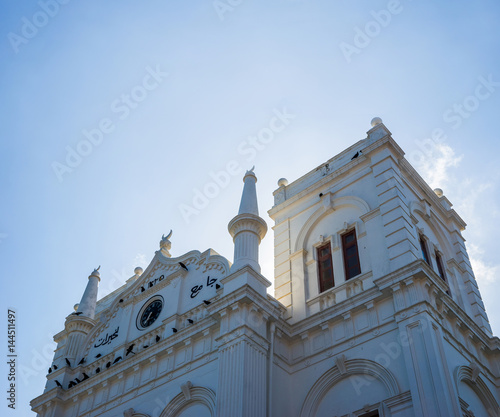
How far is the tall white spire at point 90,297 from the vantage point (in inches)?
1048

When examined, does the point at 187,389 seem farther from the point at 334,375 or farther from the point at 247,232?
the point at 247,232

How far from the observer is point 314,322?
19.1 metres

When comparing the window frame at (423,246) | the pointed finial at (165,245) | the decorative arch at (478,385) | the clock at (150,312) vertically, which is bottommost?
the decorative arch at (478,385)

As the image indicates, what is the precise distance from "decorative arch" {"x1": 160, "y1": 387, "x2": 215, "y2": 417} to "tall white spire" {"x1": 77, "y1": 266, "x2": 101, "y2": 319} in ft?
28.7

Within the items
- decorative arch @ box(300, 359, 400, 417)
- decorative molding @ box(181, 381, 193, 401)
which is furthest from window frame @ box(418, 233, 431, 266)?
decorative molding @ box(181, 381, 193, 401)

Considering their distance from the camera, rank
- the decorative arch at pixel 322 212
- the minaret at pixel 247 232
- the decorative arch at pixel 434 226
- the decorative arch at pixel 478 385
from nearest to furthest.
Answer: the decorative arch at pixel 478 385, the minaret at pixel 247 232, the decorative arch at pixel 434 226, the decorative arch at pixel 322 212

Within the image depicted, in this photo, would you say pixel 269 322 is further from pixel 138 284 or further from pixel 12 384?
pixel 12 384

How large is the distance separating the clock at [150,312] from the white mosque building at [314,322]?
0.06 meters

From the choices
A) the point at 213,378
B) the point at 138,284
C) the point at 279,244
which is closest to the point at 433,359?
the point at 213,378

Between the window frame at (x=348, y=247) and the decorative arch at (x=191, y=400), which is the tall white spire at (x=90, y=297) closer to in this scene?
the decorative arch at (x=191, y=400)

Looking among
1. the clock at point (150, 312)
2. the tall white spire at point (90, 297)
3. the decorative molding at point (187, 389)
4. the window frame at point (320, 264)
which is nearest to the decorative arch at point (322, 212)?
the window frame at point (320, 264)

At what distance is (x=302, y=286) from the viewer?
21.1 metres

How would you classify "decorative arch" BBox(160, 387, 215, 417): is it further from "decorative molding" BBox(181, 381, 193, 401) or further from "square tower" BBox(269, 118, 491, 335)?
"square tower" BBox(269, 118, 491, 335)

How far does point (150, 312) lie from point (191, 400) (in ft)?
18.0
